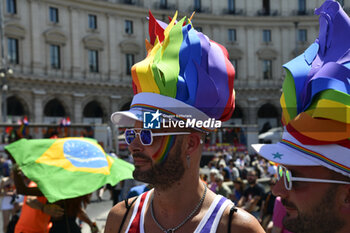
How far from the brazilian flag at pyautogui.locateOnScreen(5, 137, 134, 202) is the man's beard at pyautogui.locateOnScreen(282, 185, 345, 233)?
8.80 feet

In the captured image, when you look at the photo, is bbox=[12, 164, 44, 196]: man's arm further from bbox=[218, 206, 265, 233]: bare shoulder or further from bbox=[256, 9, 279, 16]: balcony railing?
bbox=[256, 9, 279, 16]: balcony railing

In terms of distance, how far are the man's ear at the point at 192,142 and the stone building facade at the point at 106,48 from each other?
20.1m

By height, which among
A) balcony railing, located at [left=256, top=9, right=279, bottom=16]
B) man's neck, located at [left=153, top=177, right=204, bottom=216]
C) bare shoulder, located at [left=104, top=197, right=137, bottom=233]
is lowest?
bare shoulder, located at [left=104, top=197, right=137, bottom=233]

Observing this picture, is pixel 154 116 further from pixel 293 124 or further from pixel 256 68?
pixel 256 68

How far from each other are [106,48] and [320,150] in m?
31.9

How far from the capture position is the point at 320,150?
1648 mm

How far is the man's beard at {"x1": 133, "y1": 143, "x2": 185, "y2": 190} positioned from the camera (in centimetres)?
199

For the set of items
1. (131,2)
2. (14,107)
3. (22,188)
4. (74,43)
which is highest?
(131,2)

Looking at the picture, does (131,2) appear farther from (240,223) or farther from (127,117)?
(240,223)

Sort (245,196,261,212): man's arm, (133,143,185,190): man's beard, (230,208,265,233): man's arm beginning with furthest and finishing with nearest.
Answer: (245,196,261,212): man's arm, (133,143,185,190): man's beard, (230,208,265,233): man's arm

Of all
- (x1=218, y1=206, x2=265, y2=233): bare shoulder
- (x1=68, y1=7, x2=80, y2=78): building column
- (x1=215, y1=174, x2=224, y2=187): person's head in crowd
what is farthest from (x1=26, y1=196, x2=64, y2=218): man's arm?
(x1=68, y1=7, x2=80, y2=78): building column

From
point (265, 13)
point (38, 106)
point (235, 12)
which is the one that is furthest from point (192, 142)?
point (265, 13)

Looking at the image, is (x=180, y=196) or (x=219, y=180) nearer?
(x=180, y=196)

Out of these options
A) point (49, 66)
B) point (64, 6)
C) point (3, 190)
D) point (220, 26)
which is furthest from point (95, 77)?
point (3, 190)
